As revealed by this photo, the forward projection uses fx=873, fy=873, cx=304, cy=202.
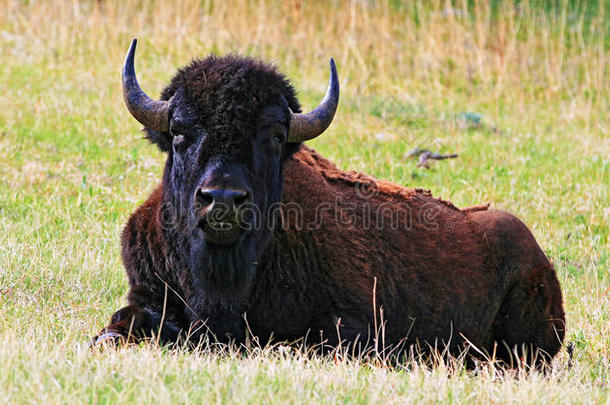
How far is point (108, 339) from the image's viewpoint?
219 inches

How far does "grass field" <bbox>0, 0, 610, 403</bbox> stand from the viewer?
186 inches

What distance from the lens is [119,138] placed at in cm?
1234

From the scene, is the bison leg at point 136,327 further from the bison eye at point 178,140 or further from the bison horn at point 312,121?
the bison horn at point 312,121

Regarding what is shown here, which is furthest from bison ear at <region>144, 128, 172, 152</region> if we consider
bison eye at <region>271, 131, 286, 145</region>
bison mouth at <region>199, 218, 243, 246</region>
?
bison mouth at <region>199, 218, 243, 246</region>

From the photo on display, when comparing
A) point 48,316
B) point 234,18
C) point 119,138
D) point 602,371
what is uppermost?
point 234,18

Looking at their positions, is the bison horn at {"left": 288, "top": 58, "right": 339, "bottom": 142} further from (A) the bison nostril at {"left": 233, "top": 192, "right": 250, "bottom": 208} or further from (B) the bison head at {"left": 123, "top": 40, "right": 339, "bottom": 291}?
(A) the bison nostril at {"left": 233, "top": 192, "right": 250, "bottom": 208}

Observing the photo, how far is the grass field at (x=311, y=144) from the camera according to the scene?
4719 millimetres

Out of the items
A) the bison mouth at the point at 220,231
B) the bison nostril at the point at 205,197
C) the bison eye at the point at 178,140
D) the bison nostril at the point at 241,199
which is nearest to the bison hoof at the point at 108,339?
the bison mouth at the point at 220,231

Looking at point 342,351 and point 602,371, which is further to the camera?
point 602,371

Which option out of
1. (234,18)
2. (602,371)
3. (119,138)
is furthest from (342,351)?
(234,18)

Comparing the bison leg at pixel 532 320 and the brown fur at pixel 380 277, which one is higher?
the brown fur at pixel 380 277

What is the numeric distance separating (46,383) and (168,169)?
7.77 ft

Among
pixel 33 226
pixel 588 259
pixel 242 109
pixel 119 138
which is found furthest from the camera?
pixel 119 138

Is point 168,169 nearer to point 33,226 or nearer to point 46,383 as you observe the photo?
point 46,383
